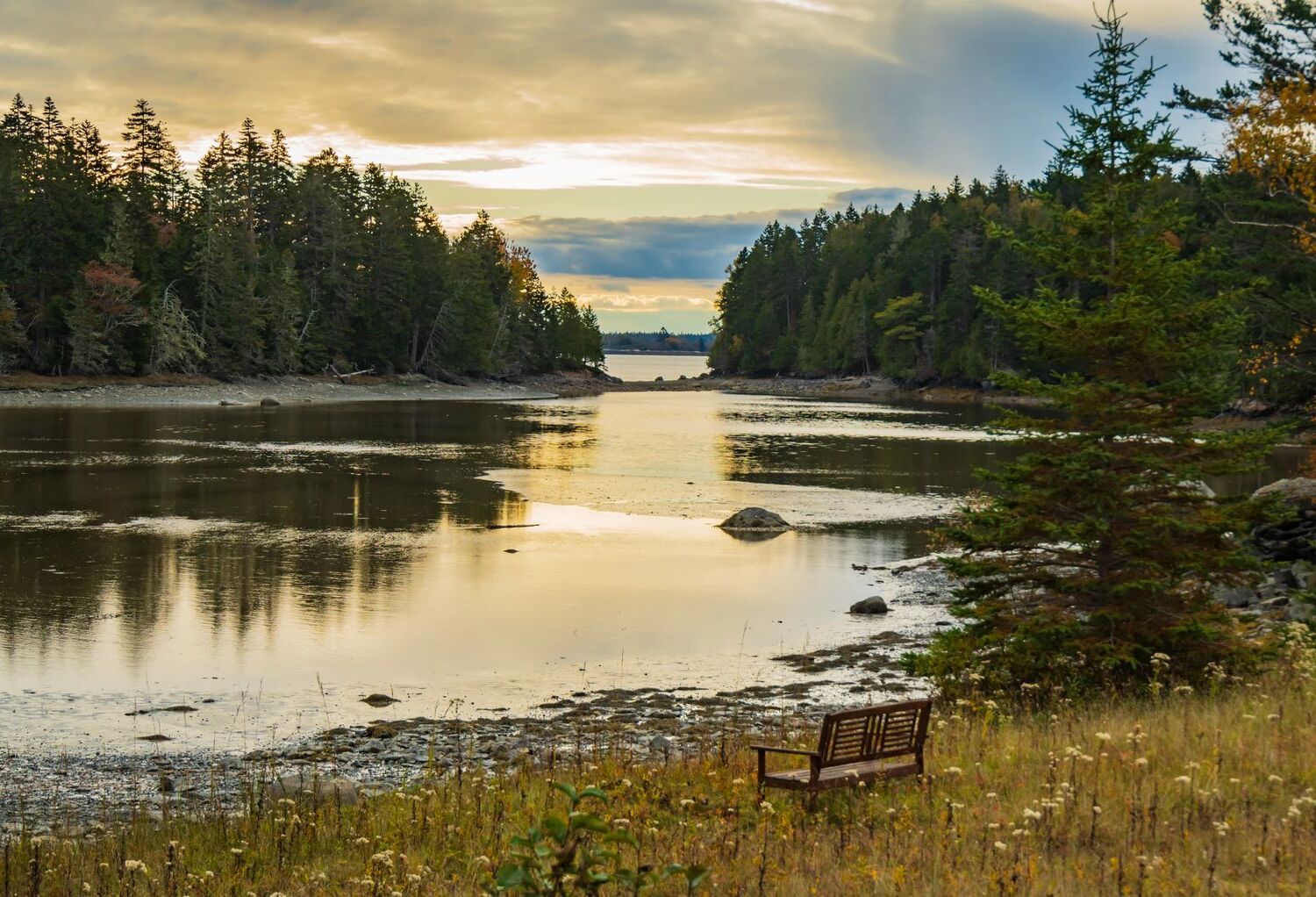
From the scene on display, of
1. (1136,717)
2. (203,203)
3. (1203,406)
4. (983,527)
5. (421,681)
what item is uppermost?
(203,203)

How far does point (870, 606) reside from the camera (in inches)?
900

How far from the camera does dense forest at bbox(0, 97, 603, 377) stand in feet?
285

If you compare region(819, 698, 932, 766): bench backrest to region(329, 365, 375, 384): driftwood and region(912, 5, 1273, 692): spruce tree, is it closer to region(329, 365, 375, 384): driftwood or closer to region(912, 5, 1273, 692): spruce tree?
region(912, 5, 1273, 692): spruce tree

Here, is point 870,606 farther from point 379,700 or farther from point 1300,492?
point 379,700

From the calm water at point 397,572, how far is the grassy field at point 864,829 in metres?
4.71

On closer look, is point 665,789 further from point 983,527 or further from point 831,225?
point 831,225

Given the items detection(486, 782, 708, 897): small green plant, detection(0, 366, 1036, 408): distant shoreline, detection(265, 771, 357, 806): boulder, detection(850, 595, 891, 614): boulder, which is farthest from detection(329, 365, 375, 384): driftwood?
detection(486, 782, 708, 897): small green plant

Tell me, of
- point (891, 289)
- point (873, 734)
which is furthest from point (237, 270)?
point (873, 734)

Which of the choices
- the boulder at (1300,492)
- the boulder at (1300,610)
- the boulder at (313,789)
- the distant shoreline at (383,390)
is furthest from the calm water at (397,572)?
the distant shoreline at (383,390)

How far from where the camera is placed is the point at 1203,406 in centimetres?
1367

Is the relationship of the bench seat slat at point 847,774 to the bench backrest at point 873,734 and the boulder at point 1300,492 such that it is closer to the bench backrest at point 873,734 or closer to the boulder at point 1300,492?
the bench backrest at point 873,734

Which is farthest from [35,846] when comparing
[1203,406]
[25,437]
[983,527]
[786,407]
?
[786,407]

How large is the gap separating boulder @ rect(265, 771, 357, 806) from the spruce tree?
6724 mm

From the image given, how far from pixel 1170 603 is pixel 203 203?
109m
